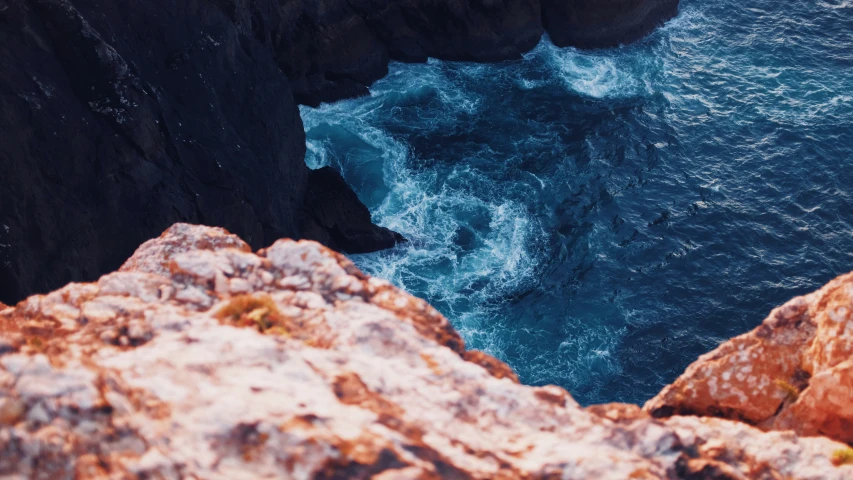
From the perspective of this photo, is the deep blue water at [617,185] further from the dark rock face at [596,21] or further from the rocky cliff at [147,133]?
the rocky cliff at [147,133]

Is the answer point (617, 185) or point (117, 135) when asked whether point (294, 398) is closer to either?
point (117, 135)

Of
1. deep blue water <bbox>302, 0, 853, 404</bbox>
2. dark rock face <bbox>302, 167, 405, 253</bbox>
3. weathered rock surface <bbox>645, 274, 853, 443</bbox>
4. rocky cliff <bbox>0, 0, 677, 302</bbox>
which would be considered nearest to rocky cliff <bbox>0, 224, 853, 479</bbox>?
weathered rock surface <bbox>645, 274, 853, 443</bbox>

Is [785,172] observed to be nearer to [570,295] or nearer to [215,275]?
[570,295]

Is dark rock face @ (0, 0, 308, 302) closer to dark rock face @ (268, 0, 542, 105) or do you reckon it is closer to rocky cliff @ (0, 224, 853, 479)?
dark rock face @ (268, 0, 542, 105)

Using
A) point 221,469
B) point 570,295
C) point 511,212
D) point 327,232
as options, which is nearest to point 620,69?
point 511,212

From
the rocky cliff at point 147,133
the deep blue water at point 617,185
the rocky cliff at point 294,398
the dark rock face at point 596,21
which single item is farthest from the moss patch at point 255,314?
the dark rock face at point 596,21
